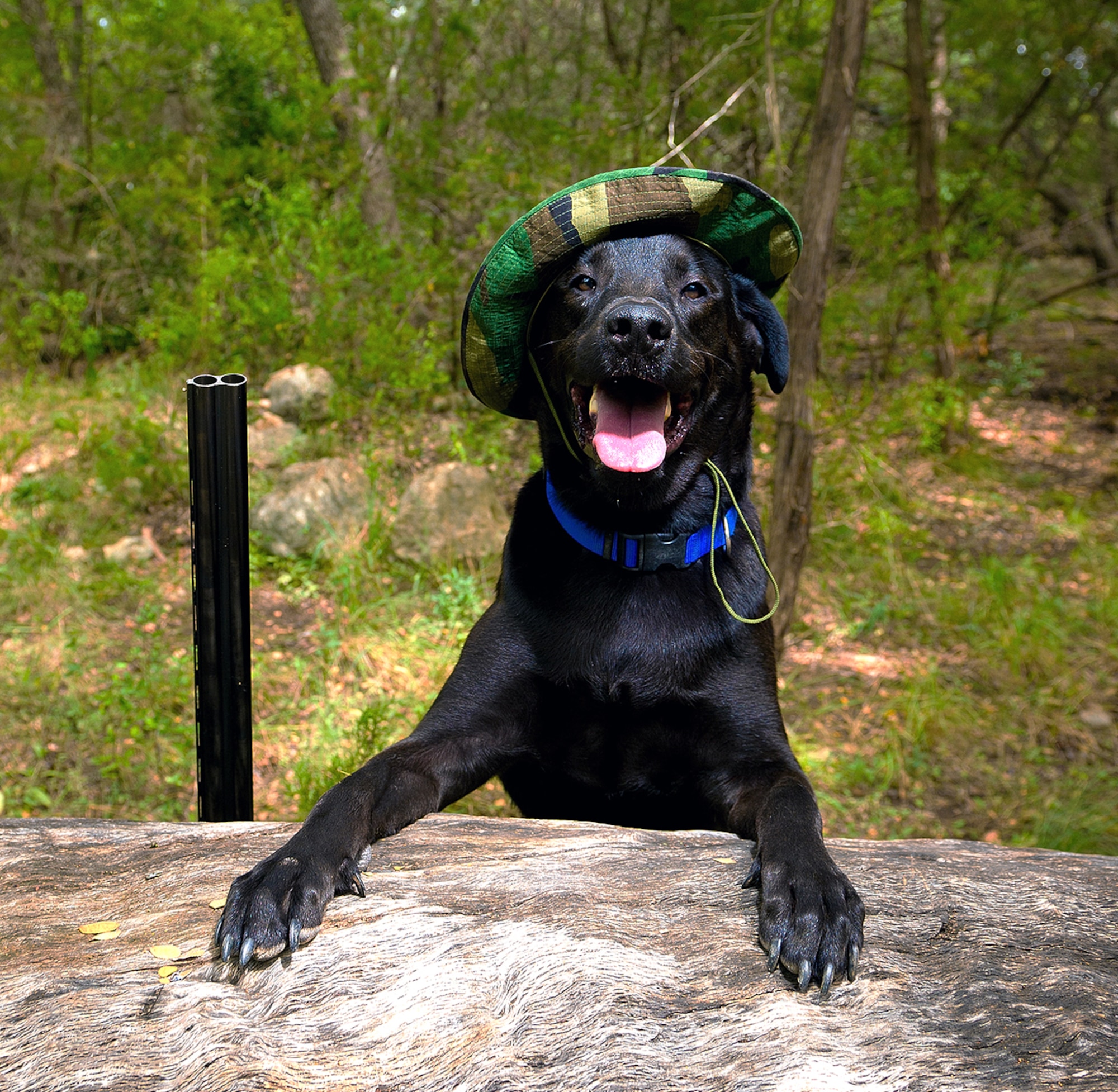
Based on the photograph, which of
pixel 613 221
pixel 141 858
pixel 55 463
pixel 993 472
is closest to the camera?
pixel 141 858

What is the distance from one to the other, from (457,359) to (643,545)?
4104mm

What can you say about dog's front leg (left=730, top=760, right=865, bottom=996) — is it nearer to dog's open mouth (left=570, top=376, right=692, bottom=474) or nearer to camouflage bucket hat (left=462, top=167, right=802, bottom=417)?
dog's open mouth (left=570, top=376, right=692, bottom=474)

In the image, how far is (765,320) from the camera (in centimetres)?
Answer: 244

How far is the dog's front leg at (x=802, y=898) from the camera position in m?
1.54

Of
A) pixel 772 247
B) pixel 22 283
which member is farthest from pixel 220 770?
pixel 22 283

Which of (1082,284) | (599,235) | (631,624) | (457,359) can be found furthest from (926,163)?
(631,624)

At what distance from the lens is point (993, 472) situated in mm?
6406

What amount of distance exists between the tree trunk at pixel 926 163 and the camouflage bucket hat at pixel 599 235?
416cm

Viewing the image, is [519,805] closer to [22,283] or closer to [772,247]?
[772,247]

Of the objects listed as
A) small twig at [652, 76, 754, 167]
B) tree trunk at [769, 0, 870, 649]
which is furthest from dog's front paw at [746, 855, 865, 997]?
tree trunk at [769, 0, 870, 649]

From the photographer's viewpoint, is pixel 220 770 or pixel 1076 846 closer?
pixel 220 770

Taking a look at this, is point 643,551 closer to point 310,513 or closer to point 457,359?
point 310,513

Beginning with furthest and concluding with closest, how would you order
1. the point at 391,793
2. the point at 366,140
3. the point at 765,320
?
the point at 366,140
the point at 765,320
the point at 391,793

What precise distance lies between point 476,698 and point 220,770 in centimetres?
68
